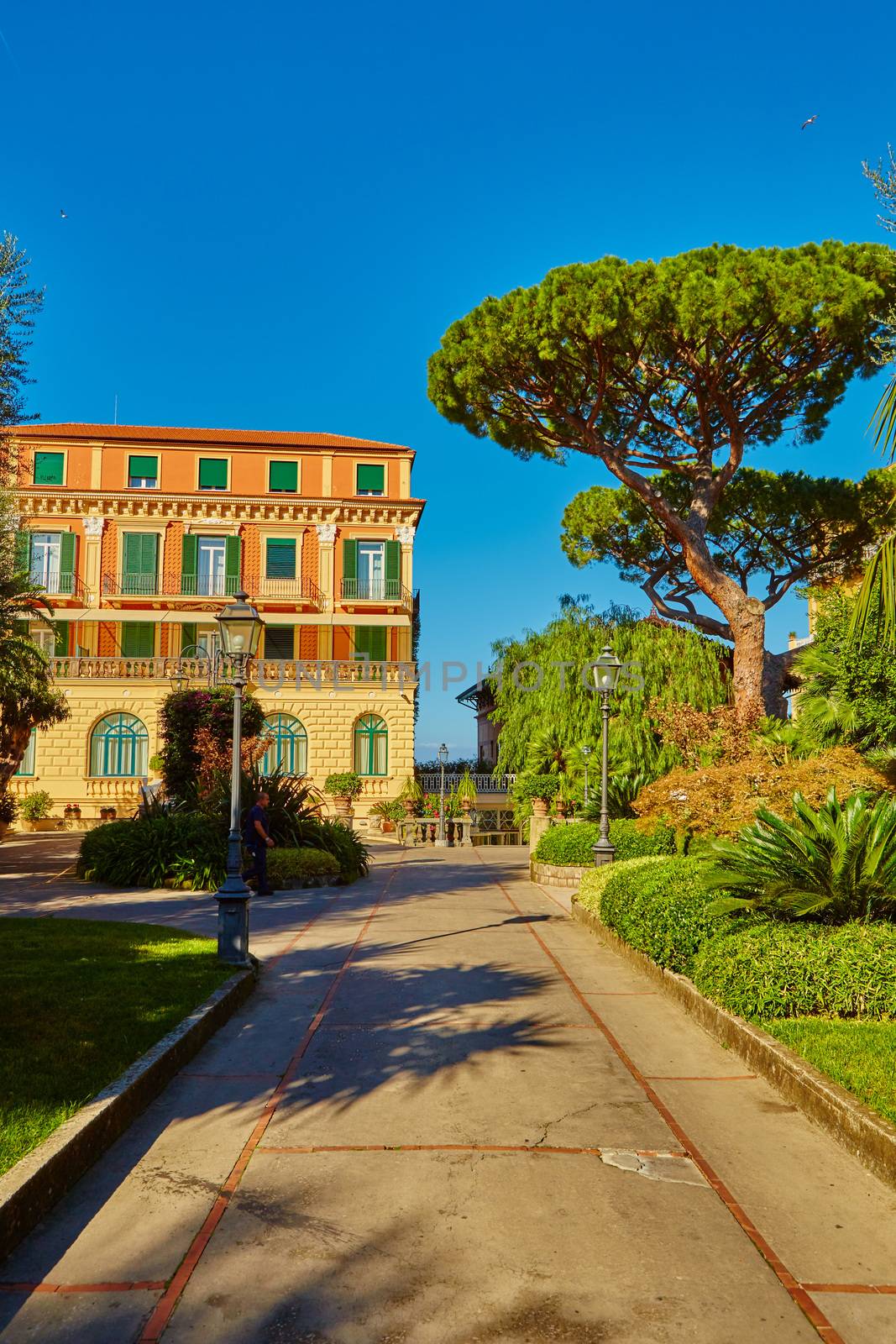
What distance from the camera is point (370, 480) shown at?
38.1 metres

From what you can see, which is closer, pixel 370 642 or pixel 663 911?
pixel 663 911

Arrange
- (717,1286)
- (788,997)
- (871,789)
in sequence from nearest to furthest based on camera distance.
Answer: (717,1286) → (788,997) → (871,789)

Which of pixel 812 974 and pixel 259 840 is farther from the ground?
pixel 259 840

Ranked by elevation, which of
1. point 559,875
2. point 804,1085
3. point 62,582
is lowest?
point 559,875

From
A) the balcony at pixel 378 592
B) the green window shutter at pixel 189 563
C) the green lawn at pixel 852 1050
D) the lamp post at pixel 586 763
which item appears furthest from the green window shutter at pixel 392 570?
the green lawn at pixel 852 1050

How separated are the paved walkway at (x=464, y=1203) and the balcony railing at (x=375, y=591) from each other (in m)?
29.9

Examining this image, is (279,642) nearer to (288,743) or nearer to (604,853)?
(288,743)

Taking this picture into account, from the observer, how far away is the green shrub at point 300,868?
15789 mm

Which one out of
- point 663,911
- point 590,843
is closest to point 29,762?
point 590,843

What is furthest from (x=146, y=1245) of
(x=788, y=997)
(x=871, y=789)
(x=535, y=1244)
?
(x=871, y=789)

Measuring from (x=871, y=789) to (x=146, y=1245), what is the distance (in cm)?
1028

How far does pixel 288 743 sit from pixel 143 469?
12.7m

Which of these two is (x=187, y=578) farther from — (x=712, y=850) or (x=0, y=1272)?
(x=0, y=1272)

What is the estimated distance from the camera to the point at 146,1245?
362 centimetres
